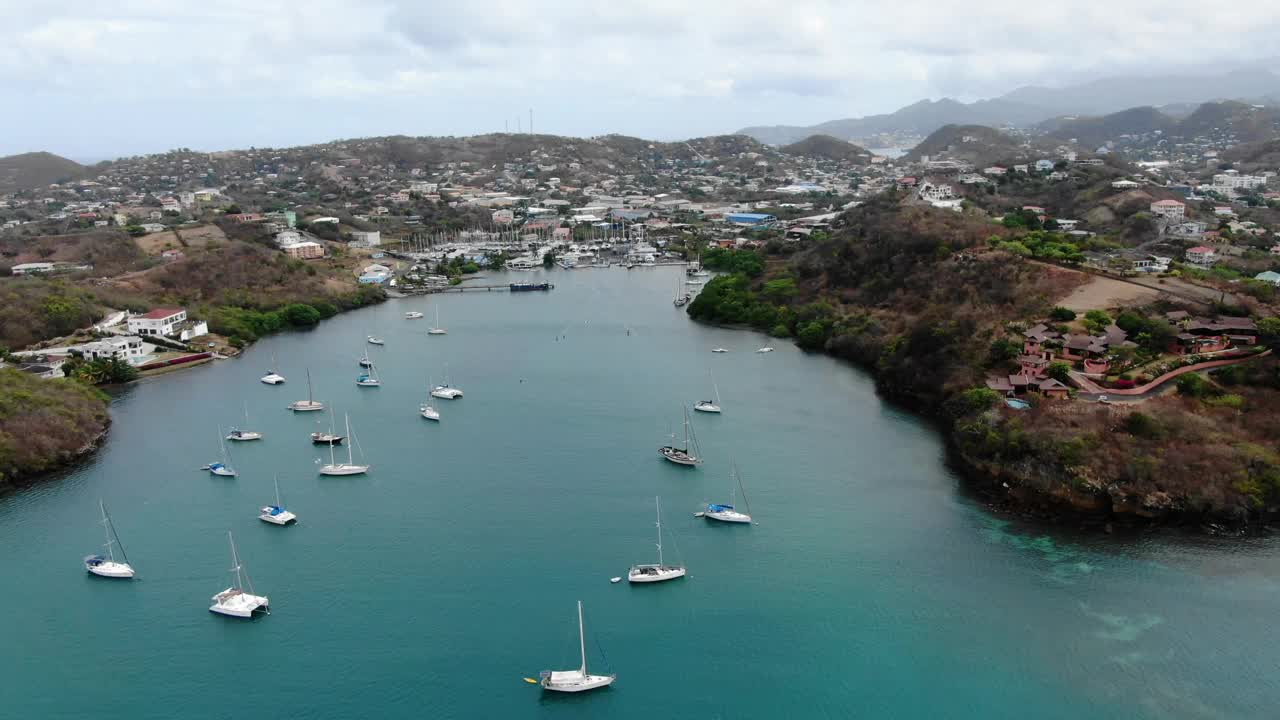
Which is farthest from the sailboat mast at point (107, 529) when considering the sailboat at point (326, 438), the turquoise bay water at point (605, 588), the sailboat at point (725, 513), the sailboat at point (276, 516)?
the sailboat at point (725, 513)

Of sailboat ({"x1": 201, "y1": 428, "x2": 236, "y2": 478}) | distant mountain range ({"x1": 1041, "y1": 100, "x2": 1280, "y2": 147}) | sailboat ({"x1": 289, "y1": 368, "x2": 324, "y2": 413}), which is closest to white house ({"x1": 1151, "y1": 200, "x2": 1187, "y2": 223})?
sailboat ({"x1": 289, "y1": 368, "x2": 324, "y2": 413})

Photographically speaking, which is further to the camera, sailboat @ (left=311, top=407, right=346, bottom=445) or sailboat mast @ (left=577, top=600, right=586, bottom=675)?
sailboat @ (left=311, top=407, right=346, bottom=445)

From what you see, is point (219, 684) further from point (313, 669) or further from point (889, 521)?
point (889, 521)

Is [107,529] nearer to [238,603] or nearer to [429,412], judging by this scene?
[238,603]

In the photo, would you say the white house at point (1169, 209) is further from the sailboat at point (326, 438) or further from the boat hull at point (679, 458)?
the sailboat at point (326, 438)

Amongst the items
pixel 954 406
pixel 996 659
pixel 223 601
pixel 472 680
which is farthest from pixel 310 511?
pixel 954 406

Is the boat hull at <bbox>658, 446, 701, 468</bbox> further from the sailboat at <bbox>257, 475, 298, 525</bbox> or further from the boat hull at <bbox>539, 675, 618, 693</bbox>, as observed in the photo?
the sailboat at <bbox>257, 475, 298, 525</bbox>

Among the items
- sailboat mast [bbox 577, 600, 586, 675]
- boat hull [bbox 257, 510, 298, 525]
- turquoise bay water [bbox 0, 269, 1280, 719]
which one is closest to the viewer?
turquoise bay water [bbox 0, 269, 1280, 719]
